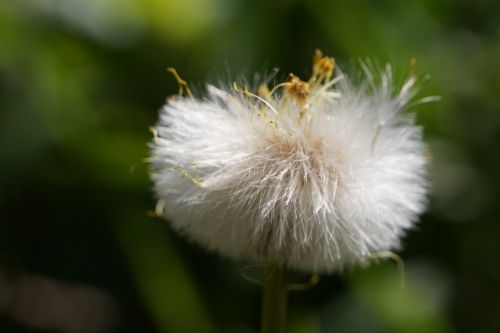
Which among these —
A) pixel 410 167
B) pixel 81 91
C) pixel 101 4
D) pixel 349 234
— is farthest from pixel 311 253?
pixel 81 91

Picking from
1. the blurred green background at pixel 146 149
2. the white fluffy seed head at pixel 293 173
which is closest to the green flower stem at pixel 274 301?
the white fluffy seed head at pixel 293 173

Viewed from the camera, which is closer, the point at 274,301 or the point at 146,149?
the point at 274,301

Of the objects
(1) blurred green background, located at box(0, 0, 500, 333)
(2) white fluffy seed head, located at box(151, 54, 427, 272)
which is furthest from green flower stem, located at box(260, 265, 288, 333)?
(1) blurred green background, located at box(0, 0, 500, 333)

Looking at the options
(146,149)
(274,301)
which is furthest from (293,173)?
(146,149)

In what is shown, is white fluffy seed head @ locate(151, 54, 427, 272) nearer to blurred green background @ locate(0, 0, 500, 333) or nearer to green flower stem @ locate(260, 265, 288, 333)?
green flower stem @ locate(260, 265, 288, 333)

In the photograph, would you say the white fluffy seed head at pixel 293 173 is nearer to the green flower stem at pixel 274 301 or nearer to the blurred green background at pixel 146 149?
the green flower stem at pixel 274 301

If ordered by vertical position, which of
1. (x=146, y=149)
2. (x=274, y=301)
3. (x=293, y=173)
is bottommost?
(x=274, y=301)

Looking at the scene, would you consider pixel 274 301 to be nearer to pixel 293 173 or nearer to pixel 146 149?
pixel 293 173
